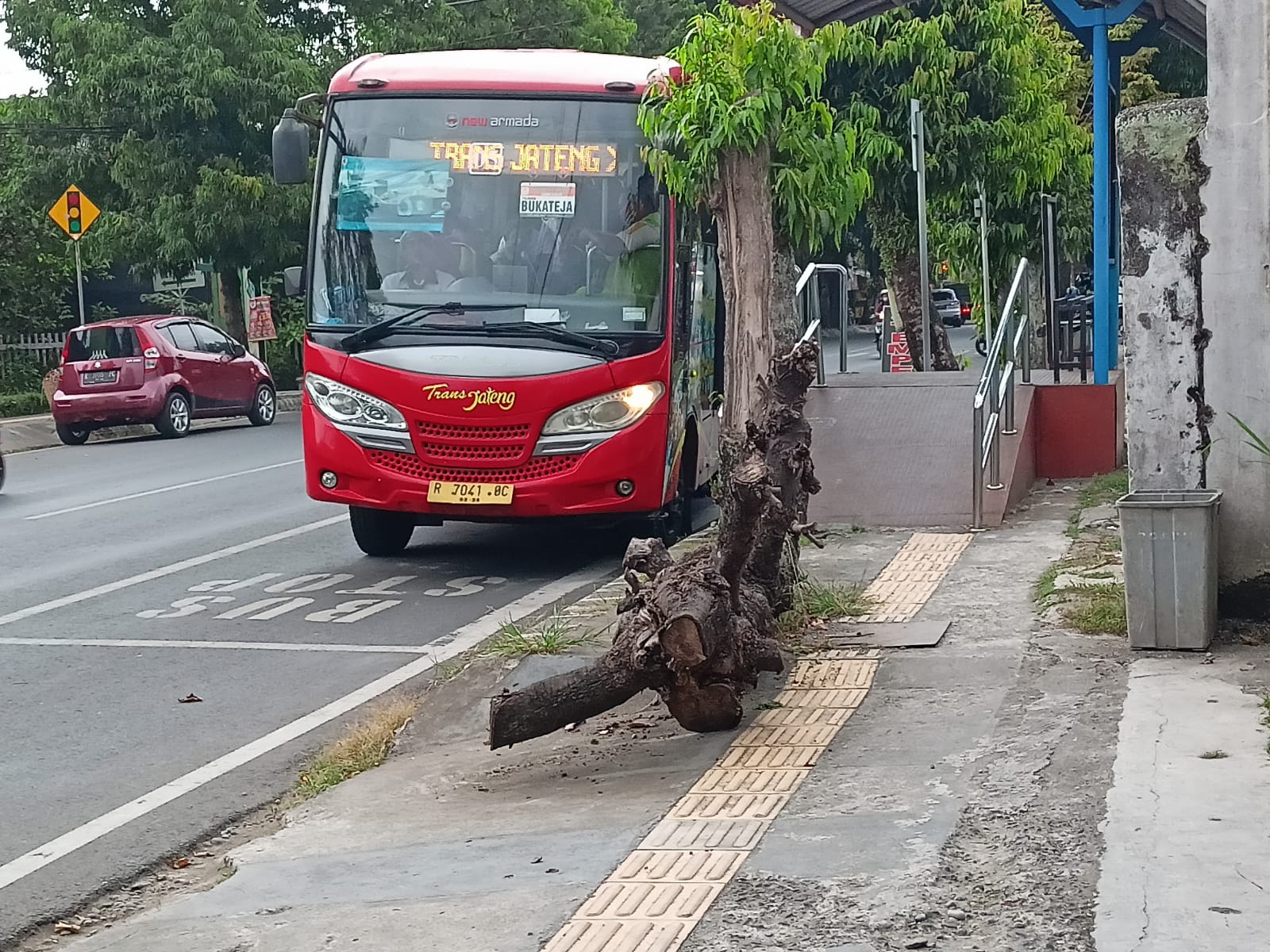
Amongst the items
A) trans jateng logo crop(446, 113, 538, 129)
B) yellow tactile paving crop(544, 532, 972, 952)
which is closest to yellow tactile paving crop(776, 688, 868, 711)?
yellow tactile paving crop(544, 532, 972, 952)

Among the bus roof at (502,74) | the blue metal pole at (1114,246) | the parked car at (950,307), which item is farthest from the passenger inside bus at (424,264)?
the parked car at (950,307)

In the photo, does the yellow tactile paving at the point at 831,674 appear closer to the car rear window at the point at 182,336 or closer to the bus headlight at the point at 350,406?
the bus headlight at the point at 350,406

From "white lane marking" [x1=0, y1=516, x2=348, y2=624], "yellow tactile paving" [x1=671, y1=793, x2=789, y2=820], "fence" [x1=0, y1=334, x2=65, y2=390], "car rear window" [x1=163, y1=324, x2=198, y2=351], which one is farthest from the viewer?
"fence" [x1=0, y1=334, x2=65, y2=390]

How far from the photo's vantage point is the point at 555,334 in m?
10.5

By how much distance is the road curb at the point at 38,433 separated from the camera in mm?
23328

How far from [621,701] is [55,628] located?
4.52 metres

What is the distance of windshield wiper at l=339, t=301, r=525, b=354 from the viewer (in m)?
10.5

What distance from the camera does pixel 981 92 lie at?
21203 mm

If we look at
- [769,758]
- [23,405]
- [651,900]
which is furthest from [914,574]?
[23,405]

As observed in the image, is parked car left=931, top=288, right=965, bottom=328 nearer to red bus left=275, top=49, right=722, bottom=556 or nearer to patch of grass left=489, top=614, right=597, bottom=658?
red bus left=275, top=49, right=722, bottom=556

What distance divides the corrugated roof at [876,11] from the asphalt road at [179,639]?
5161mm

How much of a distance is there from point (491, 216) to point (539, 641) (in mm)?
3967

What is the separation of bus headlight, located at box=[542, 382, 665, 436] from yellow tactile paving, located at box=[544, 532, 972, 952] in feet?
9.57

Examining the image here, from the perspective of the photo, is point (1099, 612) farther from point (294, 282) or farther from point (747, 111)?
point (294, 282)
